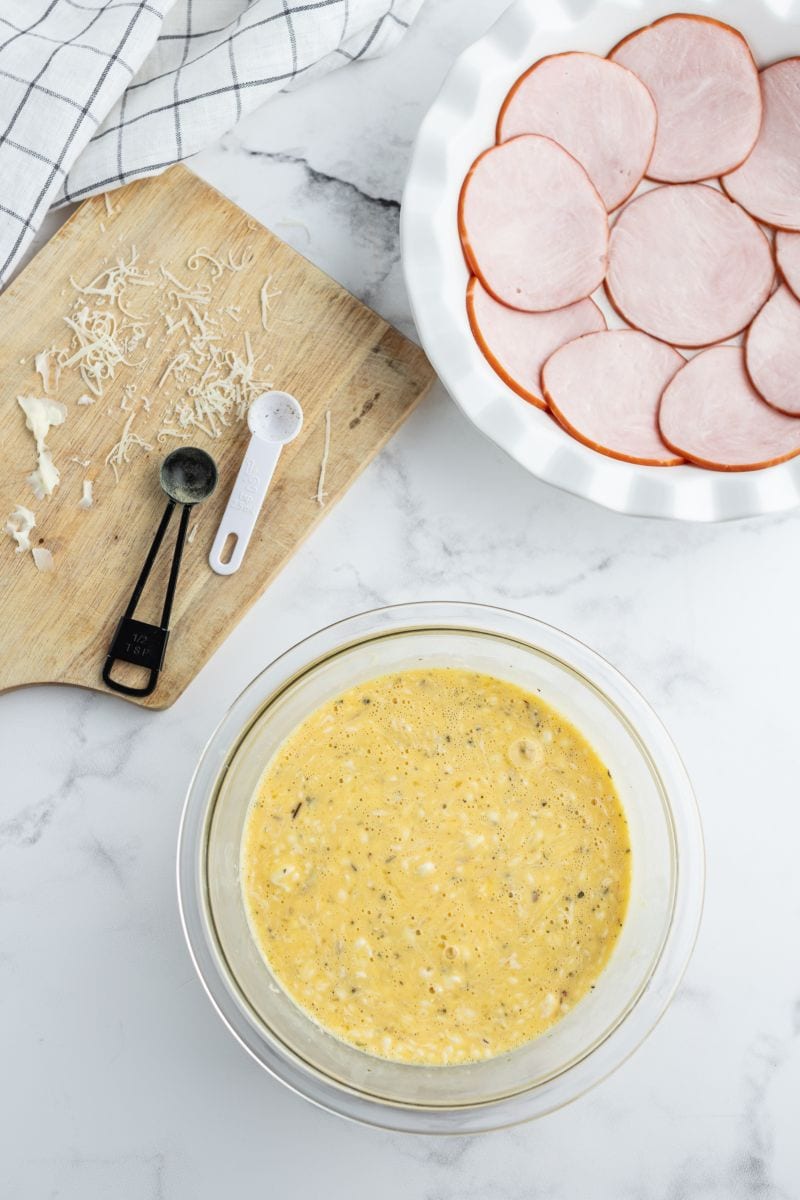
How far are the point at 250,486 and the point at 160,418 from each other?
7.8 inches

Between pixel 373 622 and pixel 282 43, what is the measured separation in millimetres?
969

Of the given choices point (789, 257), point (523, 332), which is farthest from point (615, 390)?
point (789, 257)

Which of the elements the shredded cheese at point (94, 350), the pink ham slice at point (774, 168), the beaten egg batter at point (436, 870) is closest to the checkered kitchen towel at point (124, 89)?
the shredded cheese at point (94, 350)

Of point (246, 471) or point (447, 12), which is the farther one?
point (447, 12)

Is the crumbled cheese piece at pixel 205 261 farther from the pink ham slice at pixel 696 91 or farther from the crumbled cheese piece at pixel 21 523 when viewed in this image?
the pink ham slice at pixel 696 91

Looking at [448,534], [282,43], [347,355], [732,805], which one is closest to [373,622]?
[448,534]

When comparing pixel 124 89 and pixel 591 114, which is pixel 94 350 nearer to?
pixel 124 89

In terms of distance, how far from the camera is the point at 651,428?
1839 millimetres

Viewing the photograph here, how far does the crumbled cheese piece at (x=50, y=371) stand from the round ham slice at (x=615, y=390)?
2.63 feet

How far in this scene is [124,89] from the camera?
1.90 meters

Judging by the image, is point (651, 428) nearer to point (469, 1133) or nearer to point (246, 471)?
point (246, 471)

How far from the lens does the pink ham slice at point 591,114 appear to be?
184 centimetres

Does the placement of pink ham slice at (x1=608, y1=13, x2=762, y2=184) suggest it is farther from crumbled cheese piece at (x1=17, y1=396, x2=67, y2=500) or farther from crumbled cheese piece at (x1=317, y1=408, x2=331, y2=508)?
crumbled cheese piece at (x1=17, y1=396, x2=67, y2=500)

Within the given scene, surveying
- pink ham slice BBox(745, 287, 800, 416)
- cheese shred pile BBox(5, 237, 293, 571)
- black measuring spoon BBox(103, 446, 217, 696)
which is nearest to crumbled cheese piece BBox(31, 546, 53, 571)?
cheese shred pile BBox(5, 237, 293, 571)
